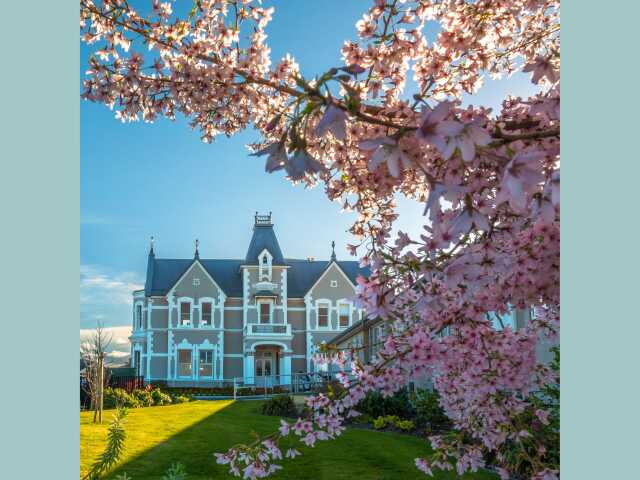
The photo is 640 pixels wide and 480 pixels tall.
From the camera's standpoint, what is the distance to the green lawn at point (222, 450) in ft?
16.1

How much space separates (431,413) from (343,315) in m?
16.0

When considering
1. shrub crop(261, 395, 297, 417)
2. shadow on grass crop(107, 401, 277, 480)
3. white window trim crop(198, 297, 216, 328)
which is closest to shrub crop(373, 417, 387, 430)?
shadow on grass crop(107, 401, 277, 480)

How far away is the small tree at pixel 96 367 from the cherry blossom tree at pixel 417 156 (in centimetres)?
494

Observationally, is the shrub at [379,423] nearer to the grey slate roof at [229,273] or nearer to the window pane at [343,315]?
the window pane at [343,315]

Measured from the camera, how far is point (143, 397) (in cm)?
1248

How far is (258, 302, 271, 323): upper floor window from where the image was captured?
2292 centimetres

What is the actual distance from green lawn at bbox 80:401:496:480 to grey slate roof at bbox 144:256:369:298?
1494 cm

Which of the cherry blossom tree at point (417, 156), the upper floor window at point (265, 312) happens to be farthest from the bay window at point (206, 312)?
the cherry blossom tree at point (417, 156)

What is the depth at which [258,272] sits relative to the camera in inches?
909

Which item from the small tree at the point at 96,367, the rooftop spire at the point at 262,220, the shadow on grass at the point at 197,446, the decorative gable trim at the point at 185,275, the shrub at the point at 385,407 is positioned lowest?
the shadow on grass at the point at 197,446
